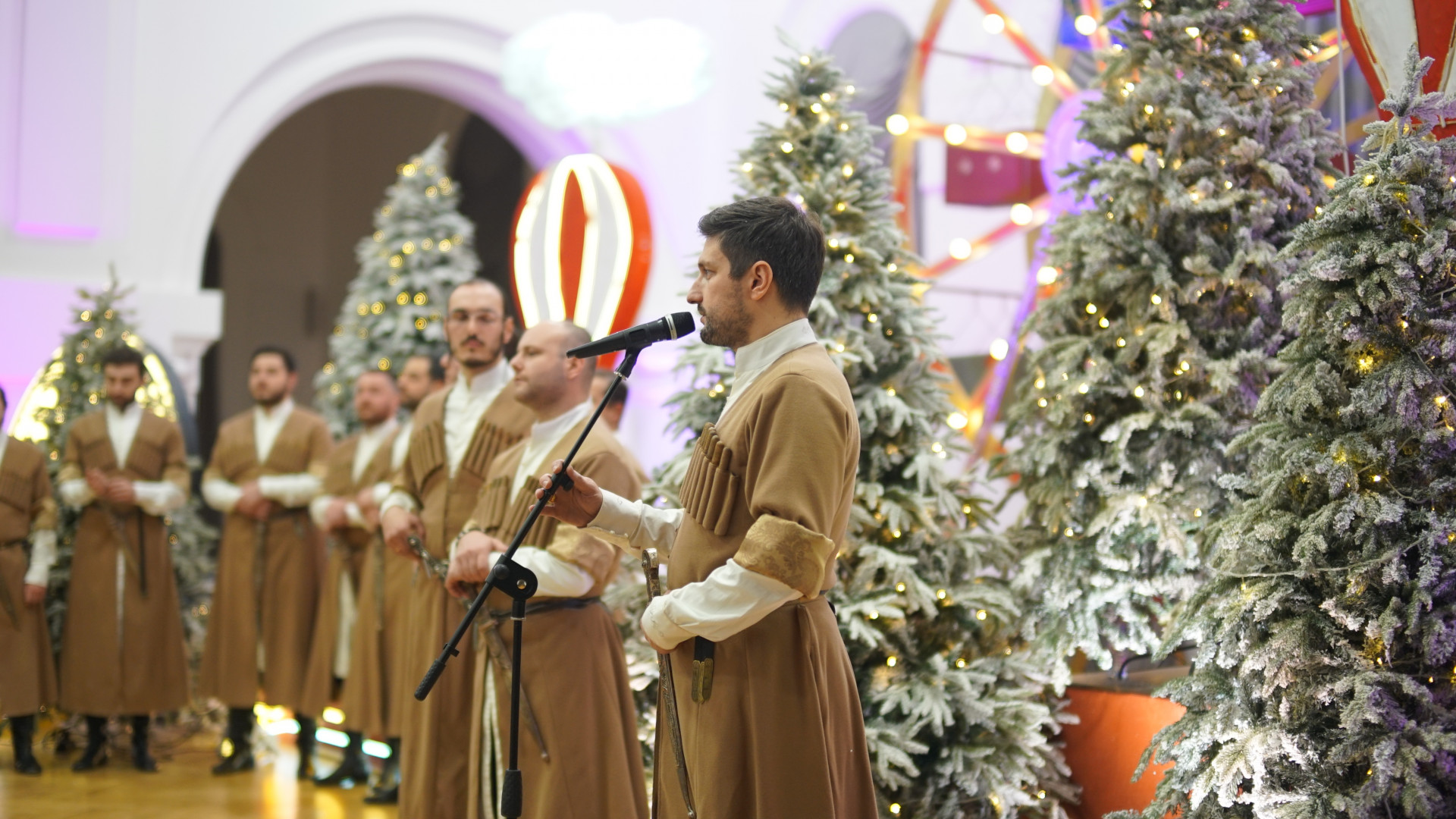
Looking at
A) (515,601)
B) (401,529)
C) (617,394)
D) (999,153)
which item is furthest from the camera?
(999,153)

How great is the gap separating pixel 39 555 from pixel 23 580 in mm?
163

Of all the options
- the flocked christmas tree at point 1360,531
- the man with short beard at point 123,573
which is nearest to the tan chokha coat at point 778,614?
the flocked christmas tree at point 1360,531

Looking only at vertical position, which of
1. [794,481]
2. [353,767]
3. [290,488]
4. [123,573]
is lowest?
[353,767]

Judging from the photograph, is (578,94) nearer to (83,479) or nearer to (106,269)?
(106,269)

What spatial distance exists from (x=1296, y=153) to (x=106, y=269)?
6723mm

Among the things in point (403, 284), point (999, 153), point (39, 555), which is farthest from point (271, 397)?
point (999, 153)

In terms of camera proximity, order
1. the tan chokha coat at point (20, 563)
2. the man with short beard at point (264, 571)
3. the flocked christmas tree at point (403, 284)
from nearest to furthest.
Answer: the tan chokha coat at point (20, 563)
the man with short beard at point (264, 571)
the flocked christmas tree at point (403, 284)

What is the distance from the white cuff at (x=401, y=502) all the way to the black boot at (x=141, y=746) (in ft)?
8.47

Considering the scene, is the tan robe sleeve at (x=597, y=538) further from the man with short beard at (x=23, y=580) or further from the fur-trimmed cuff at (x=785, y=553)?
the man with short beard at (x=23, y=580)

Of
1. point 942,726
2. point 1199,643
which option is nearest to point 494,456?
point 942,726

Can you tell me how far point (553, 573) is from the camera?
3.36 metres

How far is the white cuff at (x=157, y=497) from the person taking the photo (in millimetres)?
5840

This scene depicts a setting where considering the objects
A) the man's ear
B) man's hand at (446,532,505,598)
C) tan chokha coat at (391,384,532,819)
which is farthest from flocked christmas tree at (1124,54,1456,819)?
tan chokha coat at (391,384,532,819)

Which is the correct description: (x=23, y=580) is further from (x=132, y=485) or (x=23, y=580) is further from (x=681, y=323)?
(x=681, y=323)
